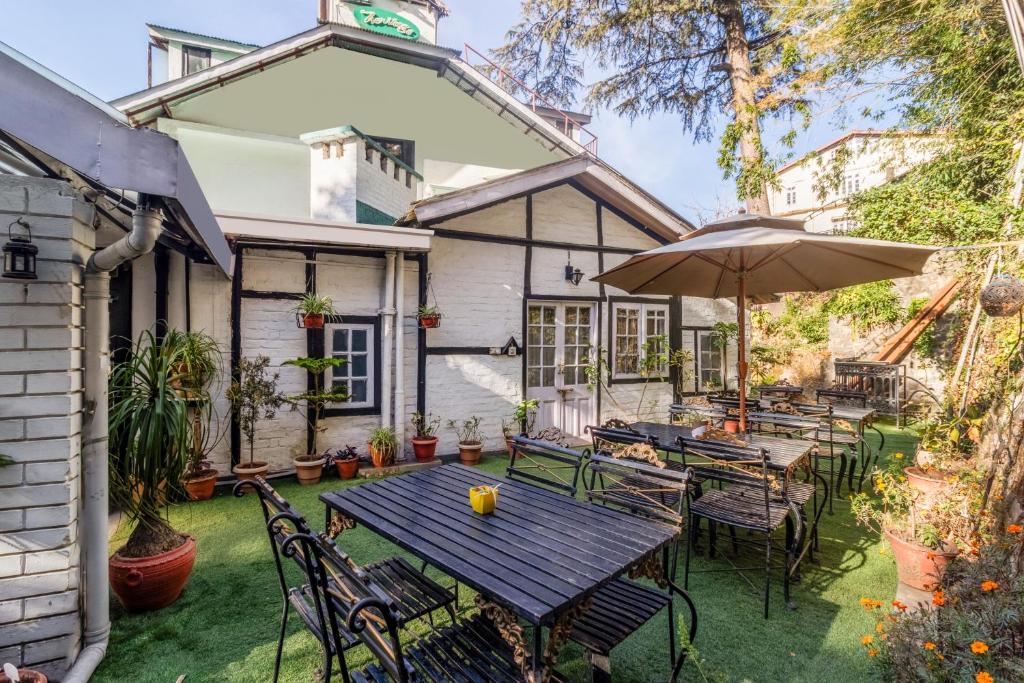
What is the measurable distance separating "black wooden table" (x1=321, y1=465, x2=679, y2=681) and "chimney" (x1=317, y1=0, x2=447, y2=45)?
8.53 meters

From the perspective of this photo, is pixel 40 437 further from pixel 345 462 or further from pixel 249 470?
pixel 345 462

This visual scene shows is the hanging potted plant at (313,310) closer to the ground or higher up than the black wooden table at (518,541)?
higher up

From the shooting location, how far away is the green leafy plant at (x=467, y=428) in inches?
241

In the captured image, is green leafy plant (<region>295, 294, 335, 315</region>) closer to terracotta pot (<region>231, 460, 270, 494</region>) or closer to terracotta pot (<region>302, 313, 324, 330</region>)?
terracotta pot (<region>302, 313, 324, 330</region>)

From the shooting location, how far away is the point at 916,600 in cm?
263

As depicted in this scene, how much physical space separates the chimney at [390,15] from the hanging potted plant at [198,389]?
680 cm

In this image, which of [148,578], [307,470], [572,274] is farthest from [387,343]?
[148,578]

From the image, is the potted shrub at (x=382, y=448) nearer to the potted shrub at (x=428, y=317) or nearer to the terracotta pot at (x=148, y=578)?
the potted shrub at (x=428, y=317)

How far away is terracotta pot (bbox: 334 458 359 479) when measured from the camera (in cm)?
517

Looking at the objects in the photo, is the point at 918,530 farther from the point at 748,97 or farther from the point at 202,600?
the point at 748,97

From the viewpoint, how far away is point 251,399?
4.89 meters

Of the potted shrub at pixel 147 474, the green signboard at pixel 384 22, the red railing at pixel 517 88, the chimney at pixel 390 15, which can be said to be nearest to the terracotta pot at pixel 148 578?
the potted shrub at pixel 147 474

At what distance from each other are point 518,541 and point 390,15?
10062mm

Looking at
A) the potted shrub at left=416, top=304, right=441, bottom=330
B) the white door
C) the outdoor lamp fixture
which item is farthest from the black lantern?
the outdoor lamp fixture
